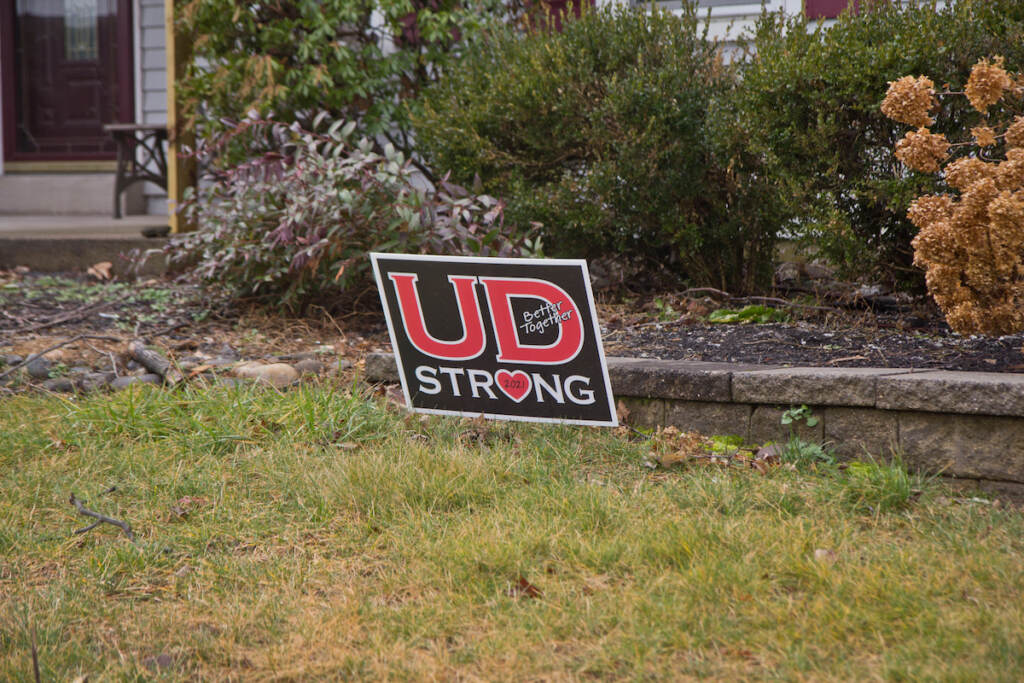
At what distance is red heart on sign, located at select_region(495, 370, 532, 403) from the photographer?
10.9 feet

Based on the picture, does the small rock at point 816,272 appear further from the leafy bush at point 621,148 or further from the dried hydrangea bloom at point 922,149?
the dried hydrangea bloom at point 922,149

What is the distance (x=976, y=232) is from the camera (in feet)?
10.7

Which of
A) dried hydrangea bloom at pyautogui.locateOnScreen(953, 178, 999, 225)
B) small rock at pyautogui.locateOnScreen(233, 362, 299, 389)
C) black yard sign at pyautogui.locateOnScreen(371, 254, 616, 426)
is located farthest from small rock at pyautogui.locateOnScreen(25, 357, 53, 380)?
dried hydrangea bloom at pyautogui.locateOnScreen(953, 178, 999, 225)

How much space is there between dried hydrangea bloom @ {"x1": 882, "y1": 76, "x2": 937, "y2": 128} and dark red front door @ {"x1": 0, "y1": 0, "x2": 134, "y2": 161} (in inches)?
383

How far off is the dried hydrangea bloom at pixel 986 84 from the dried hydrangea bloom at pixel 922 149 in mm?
170

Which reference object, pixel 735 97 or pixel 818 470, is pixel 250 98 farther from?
pixel 818 470

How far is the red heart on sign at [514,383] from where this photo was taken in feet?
10.9

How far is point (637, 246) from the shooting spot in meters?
5.39

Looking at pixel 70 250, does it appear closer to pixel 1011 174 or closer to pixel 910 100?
pixel 910 100

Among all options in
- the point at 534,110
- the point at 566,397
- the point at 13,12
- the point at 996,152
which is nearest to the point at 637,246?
the point at 534,110

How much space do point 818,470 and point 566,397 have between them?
2.75 ft

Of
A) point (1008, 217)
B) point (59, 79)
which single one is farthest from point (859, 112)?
point (59, 79)

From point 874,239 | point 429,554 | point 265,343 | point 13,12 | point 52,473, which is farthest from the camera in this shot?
point 13,12

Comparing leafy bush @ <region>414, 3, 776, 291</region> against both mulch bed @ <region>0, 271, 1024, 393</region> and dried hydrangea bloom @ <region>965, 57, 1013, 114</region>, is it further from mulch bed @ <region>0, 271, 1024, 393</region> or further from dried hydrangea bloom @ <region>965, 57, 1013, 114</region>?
dried hydrangea bloom @ <region>965, 57, 1013, 114</region>
